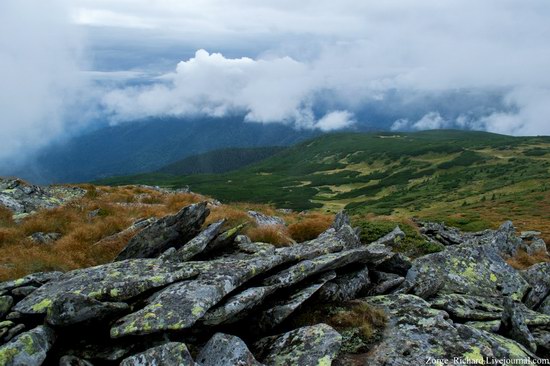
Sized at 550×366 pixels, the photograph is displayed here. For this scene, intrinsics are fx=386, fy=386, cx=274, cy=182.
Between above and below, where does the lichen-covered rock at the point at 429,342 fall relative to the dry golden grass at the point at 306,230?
above

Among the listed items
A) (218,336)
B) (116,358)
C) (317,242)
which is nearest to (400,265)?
(317,242)

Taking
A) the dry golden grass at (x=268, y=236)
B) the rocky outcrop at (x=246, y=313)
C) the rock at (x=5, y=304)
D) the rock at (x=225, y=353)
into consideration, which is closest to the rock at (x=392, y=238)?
the dry golden grass at (x=268, y=236)

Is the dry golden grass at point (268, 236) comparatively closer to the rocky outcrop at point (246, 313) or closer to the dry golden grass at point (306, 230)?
the dry golden grass at point (306, 230)

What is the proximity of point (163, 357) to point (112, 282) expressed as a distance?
10.6 ft

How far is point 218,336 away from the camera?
9.51m

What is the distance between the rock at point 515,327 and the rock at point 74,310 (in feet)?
37.8

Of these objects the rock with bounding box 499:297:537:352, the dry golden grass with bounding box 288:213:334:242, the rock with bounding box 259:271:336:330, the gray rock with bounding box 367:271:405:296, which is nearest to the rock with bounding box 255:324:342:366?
the rock with bounding box 259:271:336:330

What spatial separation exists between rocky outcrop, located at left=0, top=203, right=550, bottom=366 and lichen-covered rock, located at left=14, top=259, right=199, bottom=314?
33mm

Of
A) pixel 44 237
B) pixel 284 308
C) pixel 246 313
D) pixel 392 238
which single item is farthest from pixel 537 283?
pixel 44 237

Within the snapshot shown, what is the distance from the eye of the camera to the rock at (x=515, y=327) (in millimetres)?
11289

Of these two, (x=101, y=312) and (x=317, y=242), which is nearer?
(x=101, y=312)

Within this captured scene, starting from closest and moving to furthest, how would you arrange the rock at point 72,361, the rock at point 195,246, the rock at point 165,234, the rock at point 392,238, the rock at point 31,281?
the rock at point 72,361
the rock at point 31,281
the rock at point 195,246
the rock at point 165,234
the rock at point 392,238

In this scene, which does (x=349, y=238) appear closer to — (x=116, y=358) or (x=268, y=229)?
(x=268, y=229)

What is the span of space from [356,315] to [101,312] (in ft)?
22.8
